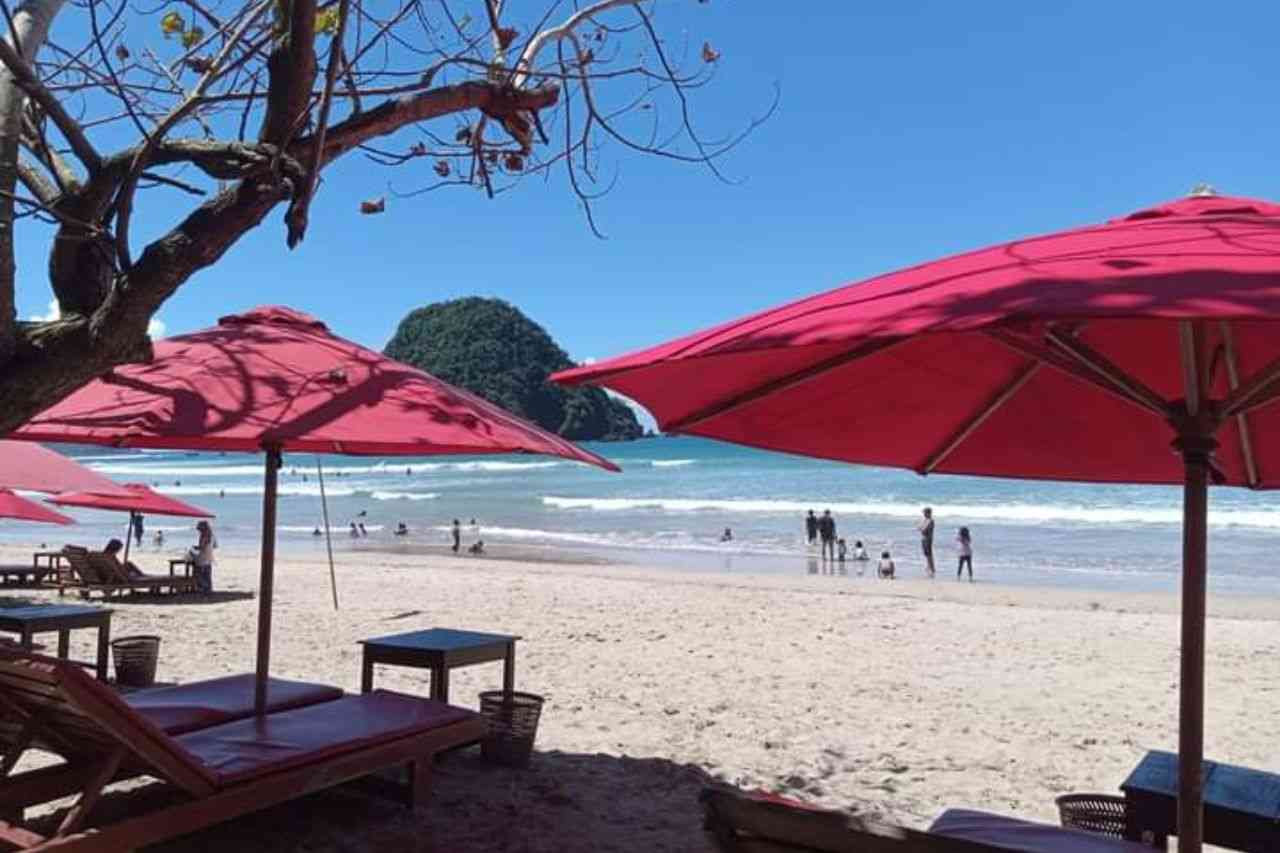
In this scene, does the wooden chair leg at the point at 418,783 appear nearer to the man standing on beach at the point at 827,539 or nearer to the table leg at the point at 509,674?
the table leg at the point at 509,674

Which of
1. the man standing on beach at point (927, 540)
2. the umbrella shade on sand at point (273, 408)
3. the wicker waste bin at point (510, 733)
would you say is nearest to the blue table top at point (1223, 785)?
the umbrella shade on sand at point (273, 408)

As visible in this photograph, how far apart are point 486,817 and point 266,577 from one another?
4.75 feet

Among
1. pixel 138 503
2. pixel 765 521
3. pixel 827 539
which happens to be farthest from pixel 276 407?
pixel 765 521

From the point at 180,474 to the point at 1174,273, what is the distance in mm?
76838

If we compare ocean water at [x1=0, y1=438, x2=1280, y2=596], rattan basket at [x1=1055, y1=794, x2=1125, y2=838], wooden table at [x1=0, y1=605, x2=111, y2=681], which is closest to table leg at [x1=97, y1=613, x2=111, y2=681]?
wooden table at [x1=0, y1=605, x2=111, y2=681]

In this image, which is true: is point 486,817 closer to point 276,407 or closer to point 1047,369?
point 276,407

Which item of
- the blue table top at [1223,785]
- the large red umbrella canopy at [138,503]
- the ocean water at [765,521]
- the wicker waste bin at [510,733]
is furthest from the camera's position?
the ocean water at [765,521]

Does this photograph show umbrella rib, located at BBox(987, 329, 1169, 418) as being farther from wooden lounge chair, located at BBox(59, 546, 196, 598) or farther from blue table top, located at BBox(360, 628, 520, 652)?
wooden lounge chair, located at BBox(59, 546, 196, 598)

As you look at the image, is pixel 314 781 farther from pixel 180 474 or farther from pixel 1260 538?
pixel 180 474

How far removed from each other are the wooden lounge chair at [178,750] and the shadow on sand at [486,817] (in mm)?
221

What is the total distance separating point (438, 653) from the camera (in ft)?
17.7

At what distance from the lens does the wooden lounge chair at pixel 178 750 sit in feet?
10.4

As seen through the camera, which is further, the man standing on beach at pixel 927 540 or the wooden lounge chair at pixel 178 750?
the man standing on beach at pixel 927 540

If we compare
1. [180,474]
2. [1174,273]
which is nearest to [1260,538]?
[1174,273]
